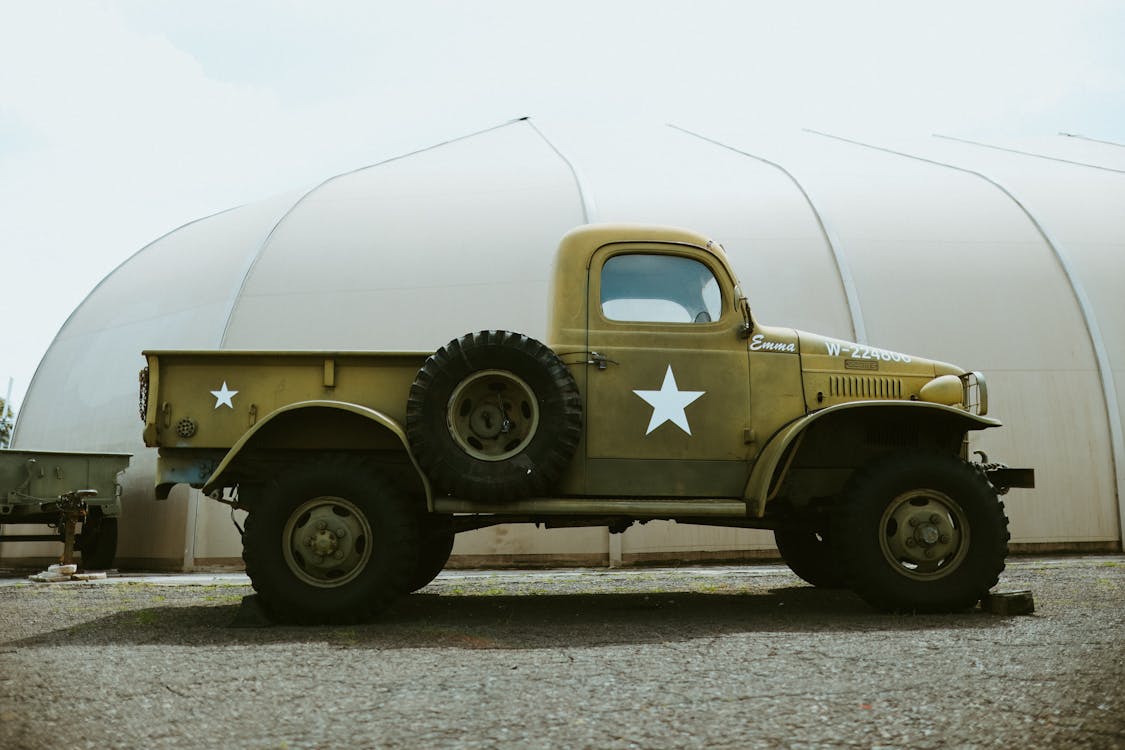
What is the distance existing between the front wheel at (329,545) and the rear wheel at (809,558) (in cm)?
392

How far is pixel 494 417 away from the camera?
638 cm

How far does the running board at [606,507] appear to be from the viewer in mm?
6293

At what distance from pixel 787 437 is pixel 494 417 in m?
1.97

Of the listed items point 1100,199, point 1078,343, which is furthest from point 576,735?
point 1100,199

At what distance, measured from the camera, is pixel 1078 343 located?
44.2ft

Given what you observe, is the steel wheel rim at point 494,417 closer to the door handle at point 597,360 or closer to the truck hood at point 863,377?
the door handle at point 597,360

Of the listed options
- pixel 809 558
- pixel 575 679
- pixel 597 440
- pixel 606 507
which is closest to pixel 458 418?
pixel 597 440

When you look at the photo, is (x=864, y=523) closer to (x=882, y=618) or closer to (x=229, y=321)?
(x=882, y=618)

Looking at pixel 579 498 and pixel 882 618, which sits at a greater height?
pixel 579 498

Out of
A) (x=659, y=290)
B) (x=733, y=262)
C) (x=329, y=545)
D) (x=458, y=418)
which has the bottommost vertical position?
(x=329, y=545)

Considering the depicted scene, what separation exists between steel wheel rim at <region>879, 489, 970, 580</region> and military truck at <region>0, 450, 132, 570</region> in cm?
1016

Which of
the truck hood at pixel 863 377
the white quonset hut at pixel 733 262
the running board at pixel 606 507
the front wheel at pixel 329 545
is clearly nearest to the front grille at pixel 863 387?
the truck hood at pixel 863 377

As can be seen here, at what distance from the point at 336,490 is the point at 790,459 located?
3067mm

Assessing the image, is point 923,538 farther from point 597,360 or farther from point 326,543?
point 326,543
